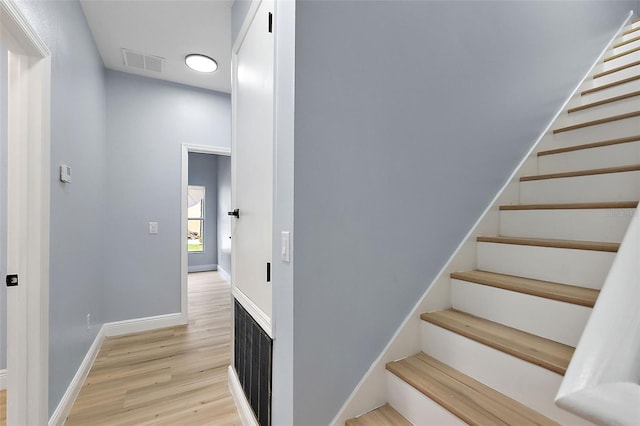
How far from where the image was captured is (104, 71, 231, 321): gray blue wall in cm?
307

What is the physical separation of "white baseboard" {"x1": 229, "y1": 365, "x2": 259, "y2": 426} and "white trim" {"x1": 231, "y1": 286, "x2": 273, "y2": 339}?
0.54 m

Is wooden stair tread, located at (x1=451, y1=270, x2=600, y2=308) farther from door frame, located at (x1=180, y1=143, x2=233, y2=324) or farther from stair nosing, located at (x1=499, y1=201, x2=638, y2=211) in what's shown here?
door frame, located at (x1=180, y1=143, x2=233, y2=324)

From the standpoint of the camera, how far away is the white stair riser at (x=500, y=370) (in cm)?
101

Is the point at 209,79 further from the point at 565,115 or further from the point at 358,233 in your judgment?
the point at 565,115

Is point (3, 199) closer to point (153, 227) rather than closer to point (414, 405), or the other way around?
point (153, 227)

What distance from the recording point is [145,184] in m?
3.22

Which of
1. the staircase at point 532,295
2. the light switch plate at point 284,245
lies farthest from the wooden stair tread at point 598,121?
the light switch plate at point 284,245

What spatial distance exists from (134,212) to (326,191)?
2839 mm

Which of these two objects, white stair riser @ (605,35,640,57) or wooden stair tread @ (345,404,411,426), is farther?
white stair riser @ (605,35,640,57)

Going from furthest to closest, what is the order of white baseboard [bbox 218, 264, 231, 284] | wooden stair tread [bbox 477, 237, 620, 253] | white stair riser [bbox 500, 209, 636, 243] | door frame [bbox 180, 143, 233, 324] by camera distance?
white baseboard [bbox 218, 264, 231, 284]
door frame [bbox 180, 143, 233, 324]
white stair riser [bbox 500, 209, 636, 243]
wooden stair tread [bbox 477, 237, 620, 253]

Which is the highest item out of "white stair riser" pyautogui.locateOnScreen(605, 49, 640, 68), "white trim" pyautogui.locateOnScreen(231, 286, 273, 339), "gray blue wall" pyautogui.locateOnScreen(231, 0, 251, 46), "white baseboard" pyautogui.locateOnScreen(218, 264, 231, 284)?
"gray blue wall" pyautogui.locateOnScreen(231, 0, 251, 46)

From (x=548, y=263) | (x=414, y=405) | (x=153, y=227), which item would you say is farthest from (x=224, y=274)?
(x=548, y=263)

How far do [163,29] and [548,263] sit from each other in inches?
126

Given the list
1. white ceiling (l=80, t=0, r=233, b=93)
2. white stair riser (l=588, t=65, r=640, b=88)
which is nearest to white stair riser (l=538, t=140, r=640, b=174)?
white stair riser (l=588, t=65, r=640, b=88)
